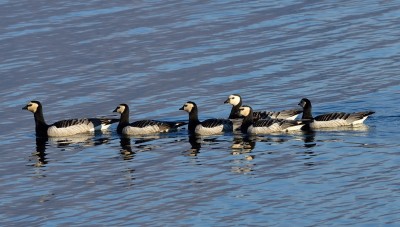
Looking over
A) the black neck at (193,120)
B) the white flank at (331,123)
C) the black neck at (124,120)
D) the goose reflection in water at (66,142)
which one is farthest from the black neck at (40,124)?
the white flank at (331,123)

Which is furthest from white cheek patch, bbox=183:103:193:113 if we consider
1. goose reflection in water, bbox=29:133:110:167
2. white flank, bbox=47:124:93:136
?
white flank, bbox=47:124:93:136

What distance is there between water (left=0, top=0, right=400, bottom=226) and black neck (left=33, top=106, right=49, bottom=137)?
0.58 meters

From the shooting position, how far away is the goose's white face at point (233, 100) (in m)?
49.7

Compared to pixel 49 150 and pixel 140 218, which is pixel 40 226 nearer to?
pixel 140 218

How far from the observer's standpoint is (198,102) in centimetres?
5244

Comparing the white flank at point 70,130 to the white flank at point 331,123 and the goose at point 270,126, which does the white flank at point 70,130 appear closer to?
the goose at point 270,126

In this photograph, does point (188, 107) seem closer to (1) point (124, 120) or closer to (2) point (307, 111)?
(1) point (124, 120)

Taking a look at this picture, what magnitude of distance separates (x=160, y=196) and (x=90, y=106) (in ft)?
56.3

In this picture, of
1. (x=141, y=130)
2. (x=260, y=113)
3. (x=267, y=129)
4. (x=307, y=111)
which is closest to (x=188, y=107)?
(x=141, y=130)

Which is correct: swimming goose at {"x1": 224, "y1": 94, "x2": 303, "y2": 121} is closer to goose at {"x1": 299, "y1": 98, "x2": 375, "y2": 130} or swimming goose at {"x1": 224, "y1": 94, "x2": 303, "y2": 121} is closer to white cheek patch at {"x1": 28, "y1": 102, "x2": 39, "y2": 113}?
goose at {"x1": 299, "y1": 98, "x2": 375, "y2": 130}

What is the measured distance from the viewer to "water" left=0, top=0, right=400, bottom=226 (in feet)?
116

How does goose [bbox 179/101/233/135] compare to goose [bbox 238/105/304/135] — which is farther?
goose [bbox 179/101/233/135]

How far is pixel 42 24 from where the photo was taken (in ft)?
235

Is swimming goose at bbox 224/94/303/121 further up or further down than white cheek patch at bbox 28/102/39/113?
further down
